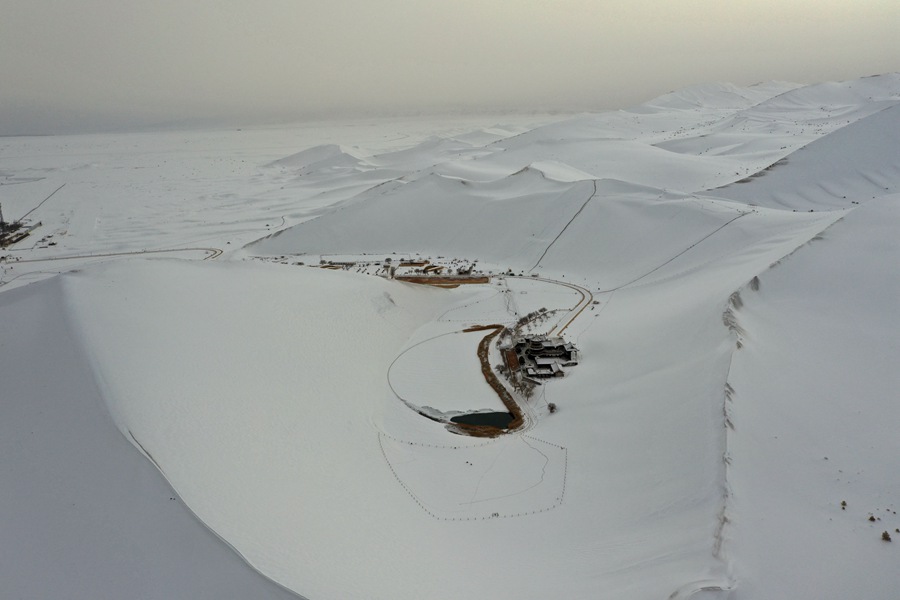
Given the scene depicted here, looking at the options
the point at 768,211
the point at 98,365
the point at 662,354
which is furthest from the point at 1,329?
the point at 768,211

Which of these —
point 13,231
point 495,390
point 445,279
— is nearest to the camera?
point 495,390

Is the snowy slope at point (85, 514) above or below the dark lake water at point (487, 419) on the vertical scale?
above

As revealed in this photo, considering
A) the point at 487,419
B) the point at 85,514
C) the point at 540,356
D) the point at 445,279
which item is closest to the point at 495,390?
the point at 487,419

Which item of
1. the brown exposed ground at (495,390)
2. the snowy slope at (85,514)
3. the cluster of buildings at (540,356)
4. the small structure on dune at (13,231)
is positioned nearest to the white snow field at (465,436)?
the snowy slope at (85,514)

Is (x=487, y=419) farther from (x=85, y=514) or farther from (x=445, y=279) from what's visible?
(x=445, y=279)

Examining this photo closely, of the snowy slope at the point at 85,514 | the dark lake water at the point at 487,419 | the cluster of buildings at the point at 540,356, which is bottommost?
the dark lake water at the point at 487,419

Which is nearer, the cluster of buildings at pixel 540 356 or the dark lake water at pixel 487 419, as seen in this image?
the dark lake water at pixel 487 419

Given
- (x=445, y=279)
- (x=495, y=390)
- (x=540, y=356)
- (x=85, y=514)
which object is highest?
(x=85, y=514)

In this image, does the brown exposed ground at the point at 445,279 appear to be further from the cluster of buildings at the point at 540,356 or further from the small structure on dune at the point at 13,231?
the small structure on dune at the point at 13,231
